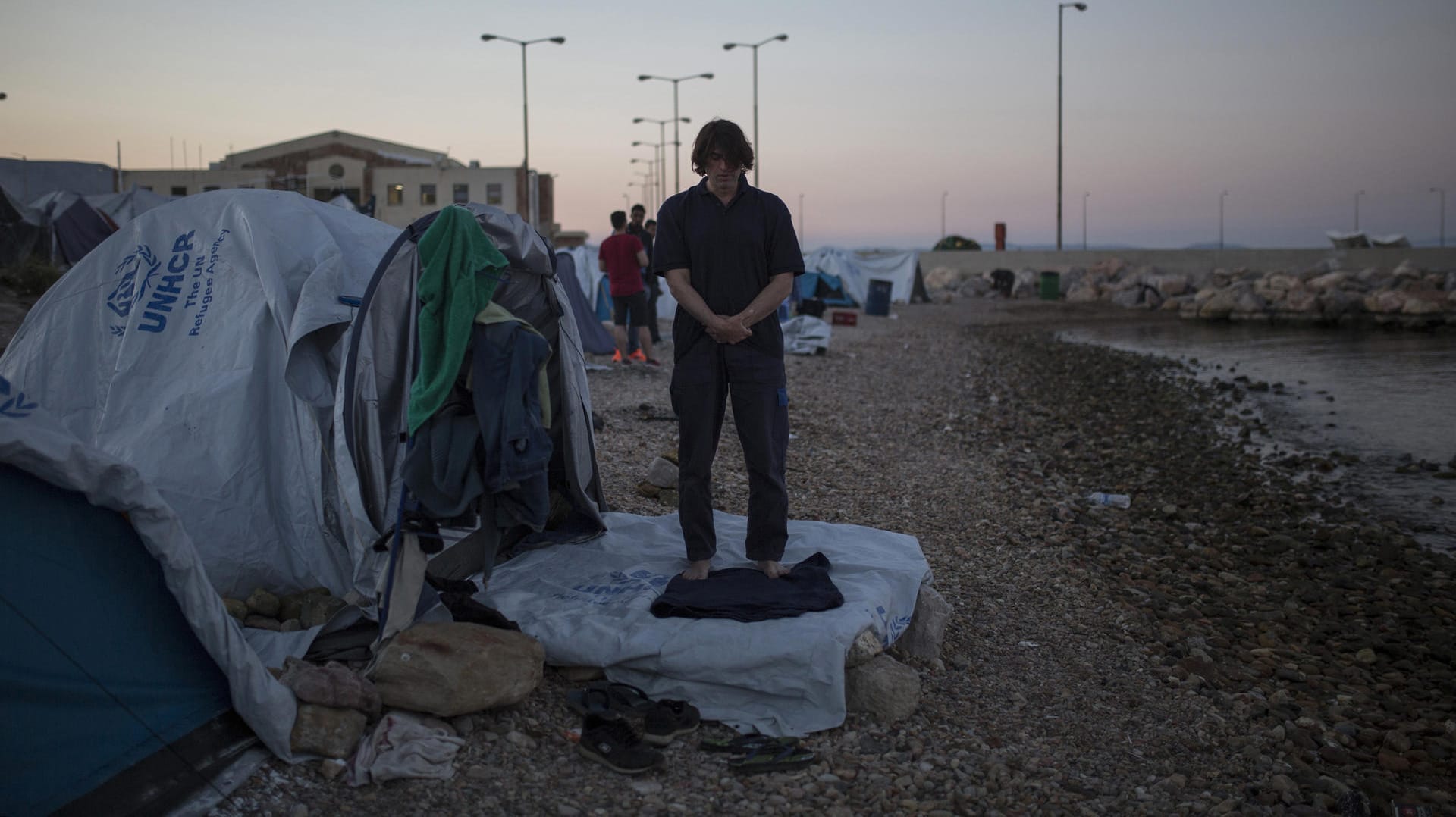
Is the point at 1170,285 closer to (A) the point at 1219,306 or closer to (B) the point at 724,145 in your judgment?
(A) the point at 1219,306

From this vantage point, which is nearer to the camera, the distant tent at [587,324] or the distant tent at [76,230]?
the distant tent at [587,324]

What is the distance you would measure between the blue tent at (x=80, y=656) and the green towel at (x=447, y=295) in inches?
42.3

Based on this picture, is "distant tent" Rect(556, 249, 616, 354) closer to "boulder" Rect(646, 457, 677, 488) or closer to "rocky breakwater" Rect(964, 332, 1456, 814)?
"rocky breakwater" Rect(964, 332, 1456, 814)

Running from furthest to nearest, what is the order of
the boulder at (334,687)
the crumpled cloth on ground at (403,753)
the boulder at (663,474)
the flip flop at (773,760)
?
the boulder at (663,474), the flip flop at (773,760), the boulder at (334,687), the crumpled cloth on ground at (403,753)

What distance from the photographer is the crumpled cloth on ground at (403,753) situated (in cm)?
316

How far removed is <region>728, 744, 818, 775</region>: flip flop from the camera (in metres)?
3.40

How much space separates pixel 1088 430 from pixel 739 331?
8.49m

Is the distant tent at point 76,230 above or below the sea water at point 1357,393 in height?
above

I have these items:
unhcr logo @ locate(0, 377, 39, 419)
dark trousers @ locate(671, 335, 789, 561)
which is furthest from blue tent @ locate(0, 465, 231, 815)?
dark trousers @ locate(671, 335, 789, 561)

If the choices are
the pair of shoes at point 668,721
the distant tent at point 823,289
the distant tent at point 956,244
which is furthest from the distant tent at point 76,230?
the distant tent at point 956,244

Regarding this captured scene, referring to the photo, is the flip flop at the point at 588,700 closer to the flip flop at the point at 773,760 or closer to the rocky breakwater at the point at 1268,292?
the flip flop at the point at 773,760

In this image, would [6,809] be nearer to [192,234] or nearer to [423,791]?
[423,791]

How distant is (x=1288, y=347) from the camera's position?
80.4 feet

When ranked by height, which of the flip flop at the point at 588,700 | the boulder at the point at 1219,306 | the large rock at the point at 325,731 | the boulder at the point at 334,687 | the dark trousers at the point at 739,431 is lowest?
the flip flop at the point at 588,700
